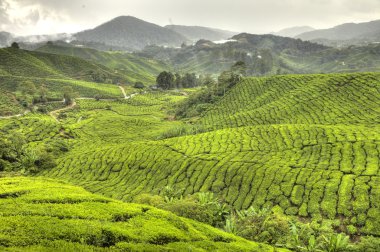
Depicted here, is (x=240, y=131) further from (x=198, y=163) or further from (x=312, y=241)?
(x=312, y=241)

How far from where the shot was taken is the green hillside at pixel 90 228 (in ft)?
63.0

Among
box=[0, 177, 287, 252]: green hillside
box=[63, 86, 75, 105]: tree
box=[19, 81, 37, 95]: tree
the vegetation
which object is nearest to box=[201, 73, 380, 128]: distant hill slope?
the vegetation

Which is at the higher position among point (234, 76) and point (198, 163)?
point (234, 76)

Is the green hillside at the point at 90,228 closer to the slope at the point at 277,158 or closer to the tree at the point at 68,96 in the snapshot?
the slope at the point at 277,158

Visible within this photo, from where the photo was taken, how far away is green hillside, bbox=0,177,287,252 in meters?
19.2

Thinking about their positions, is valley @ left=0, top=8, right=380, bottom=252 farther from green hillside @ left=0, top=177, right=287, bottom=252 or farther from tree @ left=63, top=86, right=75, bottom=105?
tree @ left=63, top=86, right=75, bottom=105

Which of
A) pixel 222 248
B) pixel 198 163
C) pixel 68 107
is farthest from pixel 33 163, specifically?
pixel 68 107

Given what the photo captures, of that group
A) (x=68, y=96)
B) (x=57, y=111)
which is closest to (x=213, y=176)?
(x=57, y=111)

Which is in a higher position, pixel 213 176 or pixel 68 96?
pixel 68 96

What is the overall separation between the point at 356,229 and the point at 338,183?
952cm

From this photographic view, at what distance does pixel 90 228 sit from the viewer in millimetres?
21312

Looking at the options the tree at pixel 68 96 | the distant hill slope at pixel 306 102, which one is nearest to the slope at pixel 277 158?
the distant hill slope at pixel 306 102

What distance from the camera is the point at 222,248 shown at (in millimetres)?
24578

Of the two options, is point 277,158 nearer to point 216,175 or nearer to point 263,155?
point 263,155
